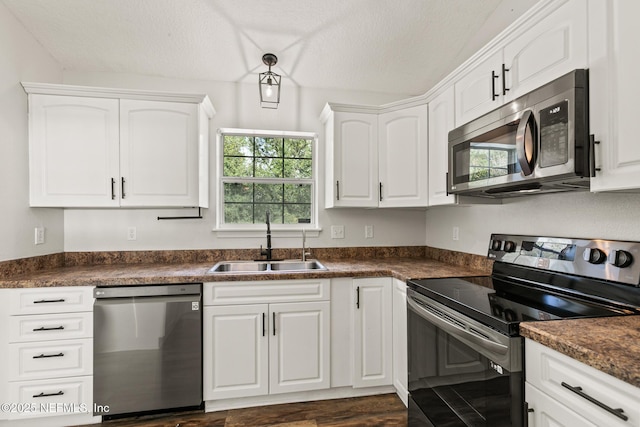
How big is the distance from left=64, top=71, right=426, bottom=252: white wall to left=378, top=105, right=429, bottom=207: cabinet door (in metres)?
0.46

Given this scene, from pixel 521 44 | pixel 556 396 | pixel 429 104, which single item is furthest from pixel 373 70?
pixel 556 396

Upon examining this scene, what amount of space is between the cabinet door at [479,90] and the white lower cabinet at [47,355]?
2.51 m

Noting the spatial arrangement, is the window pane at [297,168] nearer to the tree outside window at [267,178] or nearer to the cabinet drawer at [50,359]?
the tree outside window at [267,178]

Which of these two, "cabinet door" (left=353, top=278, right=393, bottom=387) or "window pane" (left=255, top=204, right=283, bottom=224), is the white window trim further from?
"cabinet door" (left=353, top=278, right=393, bottom=387)

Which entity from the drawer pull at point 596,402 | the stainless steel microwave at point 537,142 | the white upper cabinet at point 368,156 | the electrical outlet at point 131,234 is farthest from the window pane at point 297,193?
the drawer pull at point 596,402

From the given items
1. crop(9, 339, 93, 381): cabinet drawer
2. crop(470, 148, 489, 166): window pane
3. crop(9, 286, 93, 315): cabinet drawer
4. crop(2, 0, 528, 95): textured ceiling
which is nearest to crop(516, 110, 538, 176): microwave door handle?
crop(470, 148, 489, 166): window pane

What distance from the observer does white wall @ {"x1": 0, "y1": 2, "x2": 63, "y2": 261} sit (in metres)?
1.96

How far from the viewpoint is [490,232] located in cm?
219

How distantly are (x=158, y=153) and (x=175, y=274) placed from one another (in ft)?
3.02

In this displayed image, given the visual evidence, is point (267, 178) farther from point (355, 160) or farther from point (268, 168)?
point (355, 160)

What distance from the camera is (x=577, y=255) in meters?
1.45

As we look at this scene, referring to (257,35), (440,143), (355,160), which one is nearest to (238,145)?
(257,35)

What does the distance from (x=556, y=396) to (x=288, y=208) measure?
232cm

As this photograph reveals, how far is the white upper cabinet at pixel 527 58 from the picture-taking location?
4.03ft
